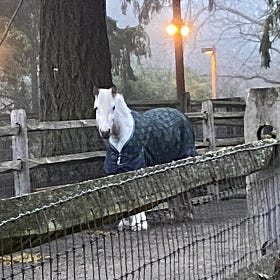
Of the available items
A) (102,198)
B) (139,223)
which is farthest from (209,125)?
(102,198)

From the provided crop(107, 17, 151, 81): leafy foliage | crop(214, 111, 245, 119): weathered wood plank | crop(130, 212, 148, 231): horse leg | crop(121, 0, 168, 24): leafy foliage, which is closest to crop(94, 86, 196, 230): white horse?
crop(214, 111, 245, 119): weathered wood plank

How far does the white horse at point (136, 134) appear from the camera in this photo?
25.3ft

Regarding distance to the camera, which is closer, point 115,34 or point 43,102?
point 43,102

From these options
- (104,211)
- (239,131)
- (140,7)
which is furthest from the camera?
(140,7)

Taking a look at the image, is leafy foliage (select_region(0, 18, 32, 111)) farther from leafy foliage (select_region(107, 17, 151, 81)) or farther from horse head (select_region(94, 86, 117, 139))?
horse head (select_region(94, 86, 117, 139))

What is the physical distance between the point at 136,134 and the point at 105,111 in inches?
21.6

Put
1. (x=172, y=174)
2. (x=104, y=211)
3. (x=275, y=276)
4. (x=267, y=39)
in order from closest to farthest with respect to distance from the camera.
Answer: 1. (x=104, y=211)
2. (x=172, y=174)
3. (x=275, y=276)
4. (x=267, y=39)

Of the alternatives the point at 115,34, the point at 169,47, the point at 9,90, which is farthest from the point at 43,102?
the point at 169,47

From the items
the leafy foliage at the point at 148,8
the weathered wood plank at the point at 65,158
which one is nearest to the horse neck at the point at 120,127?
the weathered wood plank at the point at 65,158

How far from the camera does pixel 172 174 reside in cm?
265

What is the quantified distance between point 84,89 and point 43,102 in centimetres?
70

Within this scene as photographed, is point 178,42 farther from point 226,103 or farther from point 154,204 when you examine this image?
point 154,204

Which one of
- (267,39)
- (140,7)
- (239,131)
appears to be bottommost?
(239,131)

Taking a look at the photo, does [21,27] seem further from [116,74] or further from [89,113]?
[89,113]
